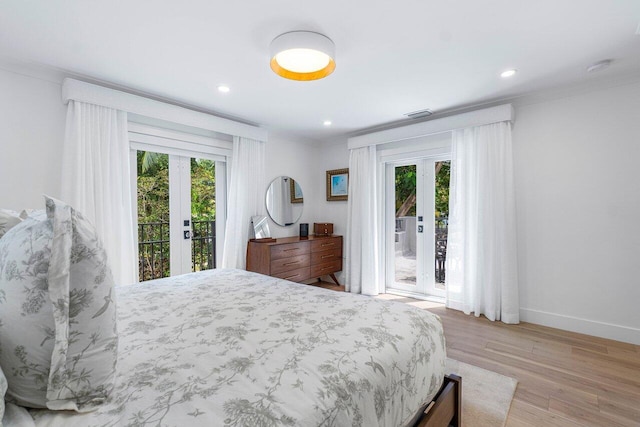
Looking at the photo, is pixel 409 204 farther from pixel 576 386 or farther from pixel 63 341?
pixel 63 341

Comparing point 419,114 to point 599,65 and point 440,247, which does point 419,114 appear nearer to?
point 599,65

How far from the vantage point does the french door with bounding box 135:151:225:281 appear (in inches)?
128

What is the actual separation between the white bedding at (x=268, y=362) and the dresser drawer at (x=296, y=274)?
1.99 metres

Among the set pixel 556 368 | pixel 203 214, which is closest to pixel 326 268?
pixel 203 214

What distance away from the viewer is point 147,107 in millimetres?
2908

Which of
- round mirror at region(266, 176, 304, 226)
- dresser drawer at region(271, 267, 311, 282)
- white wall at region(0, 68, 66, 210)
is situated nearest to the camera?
white wall at region(0, 68, 66, 210)

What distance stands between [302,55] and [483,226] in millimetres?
2651

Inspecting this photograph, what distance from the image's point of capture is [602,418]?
1.72 metres

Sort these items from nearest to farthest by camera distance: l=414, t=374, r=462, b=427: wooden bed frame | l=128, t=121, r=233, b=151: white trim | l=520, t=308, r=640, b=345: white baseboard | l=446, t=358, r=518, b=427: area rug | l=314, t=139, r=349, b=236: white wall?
l=414, t=374, r=462, b=427: wooden bed frame, l=446, t=358, r=518, b=427: area rug, l=520, t=308, r=640, b=345: white baseboard, l=128, t=121, r=233, b=151: white trim, l=314, t=139, r=349, b=236: white wall

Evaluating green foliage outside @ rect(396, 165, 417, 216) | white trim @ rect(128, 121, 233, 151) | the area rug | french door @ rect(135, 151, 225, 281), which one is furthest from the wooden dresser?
the area rug

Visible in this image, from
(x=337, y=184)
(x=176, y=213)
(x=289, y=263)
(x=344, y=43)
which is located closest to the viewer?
(x=344, y=43)

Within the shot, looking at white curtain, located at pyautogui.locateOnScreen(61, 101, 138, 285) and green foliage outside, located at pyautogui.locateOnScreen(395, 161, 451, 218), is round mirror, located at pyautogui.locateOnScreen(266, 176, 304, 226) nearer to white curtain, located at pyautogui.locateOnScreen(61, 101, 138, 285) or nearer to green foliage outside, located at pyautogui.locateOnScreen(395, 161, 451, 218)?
green foliage outside, located at pyautogui.locateOnScreen(395, 161, 451, 218)

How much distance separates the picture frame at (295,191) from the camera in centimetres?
468

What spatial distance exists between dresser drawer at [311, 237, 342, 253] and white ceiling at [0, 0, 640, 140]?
6.79 ft
